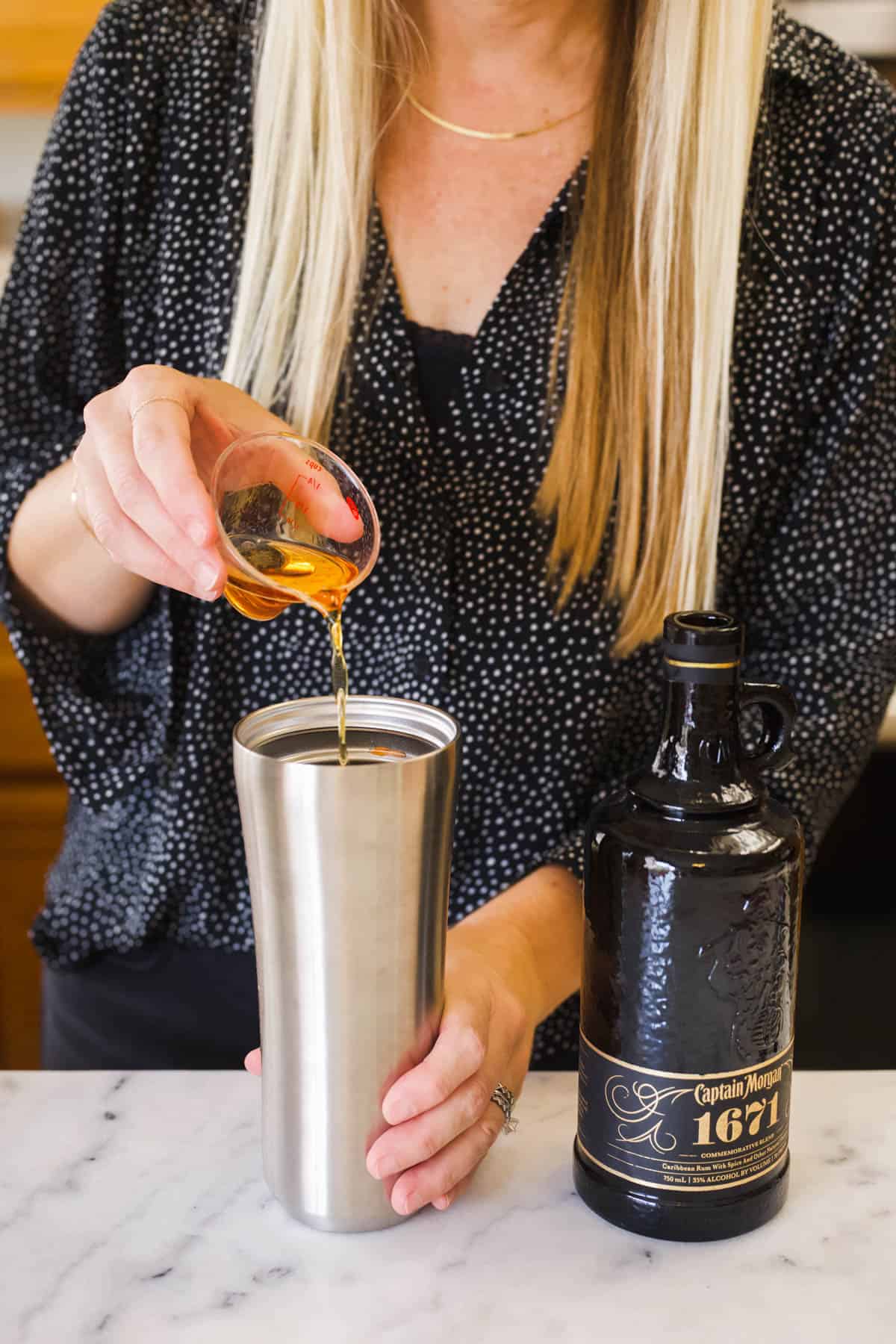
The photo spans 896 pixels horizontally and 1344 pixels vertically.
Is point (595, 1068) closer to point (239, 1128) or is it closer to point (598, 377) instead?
point (239, 1128)

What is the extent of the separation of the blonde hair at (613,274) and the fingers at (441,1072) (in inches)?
18.1

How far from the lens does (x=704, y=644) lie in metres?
0.61

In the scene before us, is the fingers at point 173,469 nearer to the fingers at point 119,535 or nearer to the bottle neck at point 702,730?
the fingers at point 119,535

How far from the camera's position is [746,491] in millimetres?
1079

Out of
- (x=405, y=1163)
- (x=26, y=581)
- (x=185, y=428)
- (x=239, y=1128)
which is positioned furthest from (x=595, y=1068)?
(x=26, y=581)

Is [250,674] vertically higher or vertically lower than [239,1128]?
higher

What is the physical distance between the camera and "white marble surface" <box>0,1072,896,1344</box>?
0.59 m

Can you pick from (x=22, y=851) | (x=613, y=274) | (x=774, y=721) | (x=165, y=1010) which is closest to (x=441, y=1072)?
(x=774, y=721)

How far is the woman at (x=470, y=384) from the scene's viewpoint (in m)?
1.02

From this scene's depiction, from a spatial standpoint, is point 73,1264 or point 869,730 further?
point 869,730

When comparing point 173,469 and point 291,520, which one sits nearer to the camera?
point 173,469

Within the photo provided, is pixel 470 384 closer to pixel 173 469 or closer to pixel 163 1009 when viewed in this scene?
pixel 173 469

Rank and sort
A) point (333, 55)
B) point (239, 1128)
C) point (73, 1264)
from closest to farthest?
point (73, 1264) < point (239, 1128) < point (333, 55)

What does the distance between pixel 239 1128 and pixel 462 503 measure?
50cm
